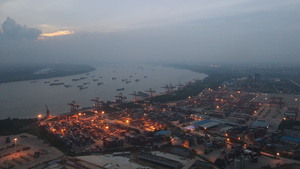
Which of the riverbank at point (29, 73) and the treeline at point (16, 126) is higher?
the riverbank at point (29, 73)

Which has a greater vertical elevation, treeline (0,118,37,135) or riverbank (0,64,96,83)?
riverbank (0,64,96,83)

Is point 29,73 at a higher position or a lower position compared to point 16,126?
higher

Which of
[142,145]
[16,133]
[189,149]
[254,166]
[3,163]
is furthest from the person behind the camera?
[16,133]

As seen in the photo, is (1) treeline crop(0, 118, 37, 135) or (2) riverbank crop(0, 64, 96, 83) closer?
(1) treeline crop(0, 118, 37, 135)

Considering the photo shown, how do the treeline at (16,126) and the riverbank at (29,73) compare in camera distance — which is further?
the riverbank at (29,73)

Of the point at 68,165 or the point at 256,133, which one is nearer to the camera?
the point at 68,165

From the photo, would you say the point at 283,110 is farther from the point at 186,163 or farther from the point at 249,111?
the point at 186,163

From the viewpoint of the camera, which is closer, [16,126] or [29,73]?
[16,126]

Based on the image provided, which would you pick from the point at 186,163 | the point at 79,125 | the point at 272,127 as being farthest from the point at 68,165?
the point at 272,127
